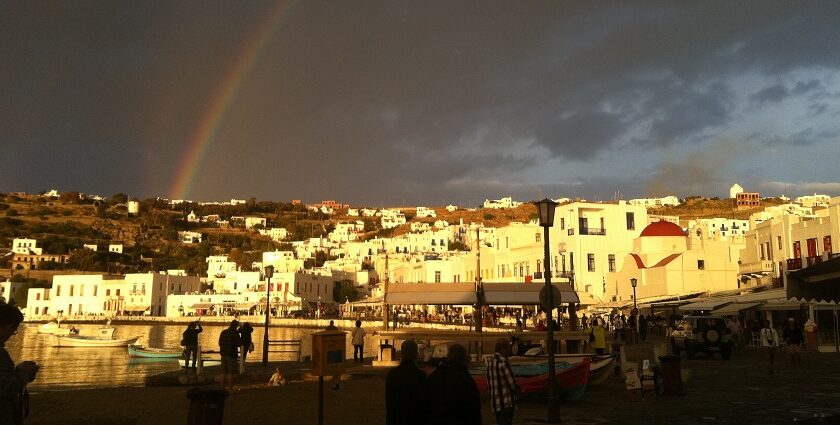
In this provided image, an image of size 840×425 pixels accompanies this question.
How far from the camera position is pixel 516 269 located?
237 ft

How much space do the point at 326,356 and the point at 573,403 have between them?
7189mm

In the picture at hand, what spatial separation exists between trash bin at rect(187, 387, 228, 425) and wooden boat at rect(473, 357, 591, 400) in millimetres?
7198

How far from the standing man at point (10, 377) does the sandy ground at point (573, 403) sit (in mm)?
8343

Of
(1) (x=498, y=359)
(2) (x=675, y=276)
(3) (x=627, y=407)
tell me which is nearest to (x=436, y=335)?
(3) (x=627, y=407)

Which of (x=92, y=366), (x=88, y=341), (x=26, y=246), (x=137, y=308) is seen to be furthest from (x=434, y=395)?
(x=26, y=246)

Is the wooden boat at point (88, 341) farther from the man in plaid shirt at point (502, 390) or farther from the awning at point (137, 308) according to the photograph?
the awning at point (137, 308)

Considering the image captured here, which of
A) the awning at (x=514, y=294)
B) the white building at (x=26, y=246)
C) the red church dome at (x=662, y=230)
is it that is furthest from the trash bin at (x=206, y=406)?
the white building at (x=26, y=246)

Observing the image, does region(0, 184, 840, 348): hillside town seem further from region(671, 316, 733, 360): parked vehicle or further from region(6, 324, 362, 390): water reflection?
region(6, 324, 362, 390): water reflection

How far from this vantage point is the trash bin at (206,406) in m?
8.22

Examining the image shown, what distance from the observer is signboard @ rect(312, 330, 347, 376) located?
9.40 meters

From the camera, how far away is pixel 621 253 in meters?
66.8

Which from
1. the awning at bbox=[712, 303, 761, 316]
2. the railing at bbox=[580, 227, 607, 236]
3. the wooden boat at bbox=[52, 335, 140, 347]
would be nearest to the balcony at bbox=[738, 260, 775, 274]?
the awning at bbox=[712, 303, 761, 316]

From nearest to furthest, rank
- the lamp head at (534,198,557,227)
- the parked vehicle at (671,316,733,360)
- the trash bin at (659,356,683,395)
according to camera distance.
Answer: the lamp head at (534,198,557,227) < the trash bin at (659,356,683,395) < the parked vehicle at (671,316,733,360)

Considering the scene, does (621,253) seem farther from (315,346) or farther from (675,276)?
(315,346)
